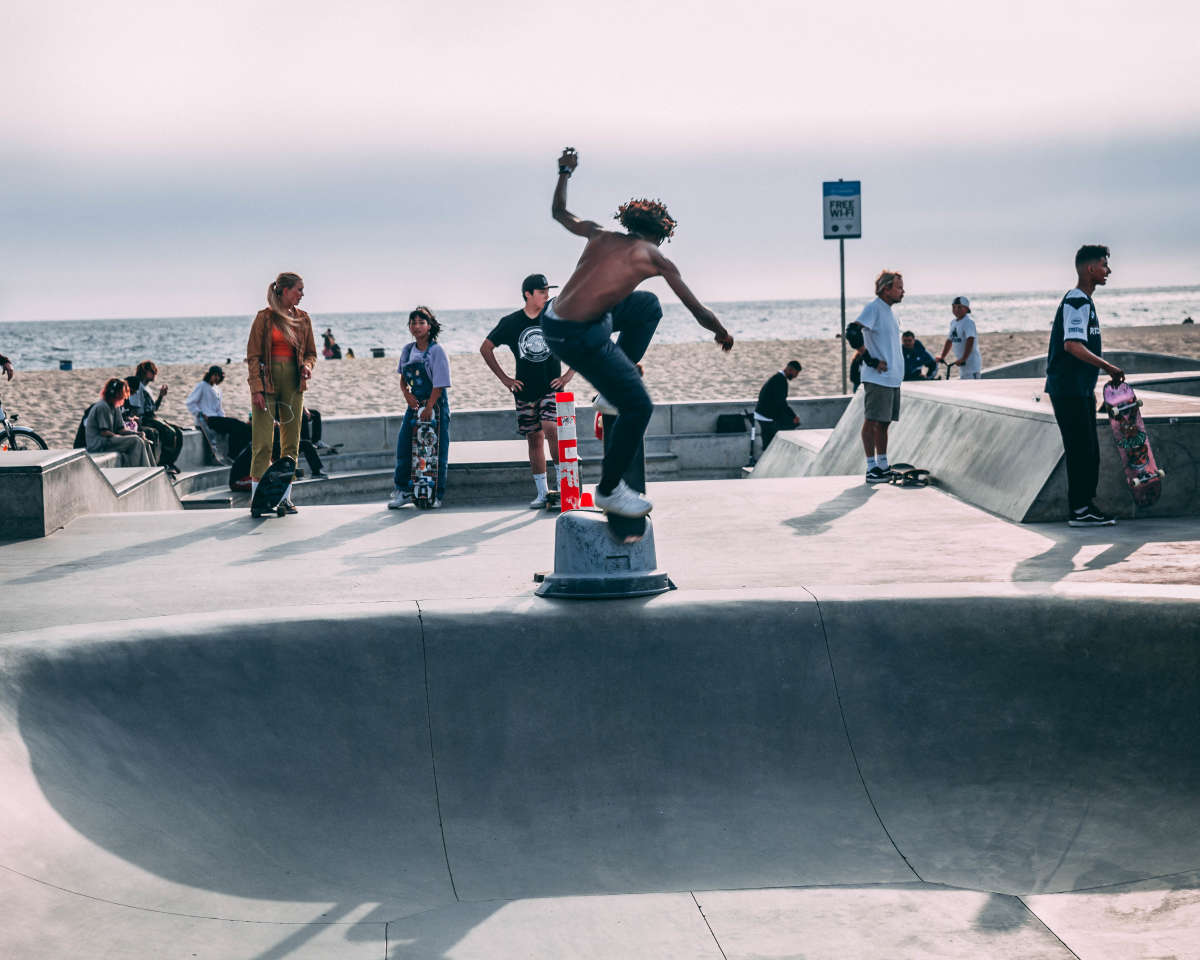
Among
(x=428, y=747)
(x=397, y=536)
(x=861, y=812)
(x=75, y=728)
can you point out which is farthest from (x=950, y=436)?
(x=75, y=728)

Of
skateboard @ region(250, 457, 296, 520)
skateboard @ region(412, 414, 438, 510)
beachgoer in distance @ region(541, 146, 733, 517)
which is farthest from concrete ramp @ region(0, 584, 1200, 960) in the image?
skateboard @ region(412, 414, 438, 510)

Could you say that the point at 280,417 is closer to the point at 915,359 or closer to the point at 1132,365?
the point at 915,359

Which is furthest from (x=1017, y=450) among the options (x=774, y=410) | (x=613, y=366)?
(x=774, y=410)

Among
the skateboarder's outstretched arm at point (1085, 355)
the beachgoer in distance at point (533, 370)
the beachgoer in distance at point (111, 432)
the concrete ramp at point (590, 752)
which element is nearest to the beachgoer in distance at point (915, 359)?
the beachgoer in distance at point (533, 370)

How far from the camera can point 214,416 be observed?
15.8 meters

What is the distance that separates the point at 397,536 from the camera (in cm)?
805

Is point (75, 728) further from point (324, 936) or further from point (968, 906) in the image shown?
point (968, 906)

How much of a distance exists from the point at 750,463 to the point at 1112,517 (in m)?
9.33

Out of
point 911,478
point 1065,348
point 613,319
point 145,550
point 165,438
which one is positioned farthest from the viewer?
point 165,438

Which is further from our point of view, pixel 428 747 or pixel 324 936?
pixel 428 747

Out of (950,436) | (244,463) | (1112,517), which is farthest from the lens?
(244,463)

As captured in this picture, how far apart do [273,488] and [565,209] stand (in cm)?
438

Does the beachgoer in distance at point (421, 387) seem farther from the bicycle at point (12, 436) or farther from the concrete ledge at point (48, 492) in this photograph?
the bicycle at point (12, 436)

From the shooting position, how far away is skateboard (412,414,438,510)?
31.4 feet
